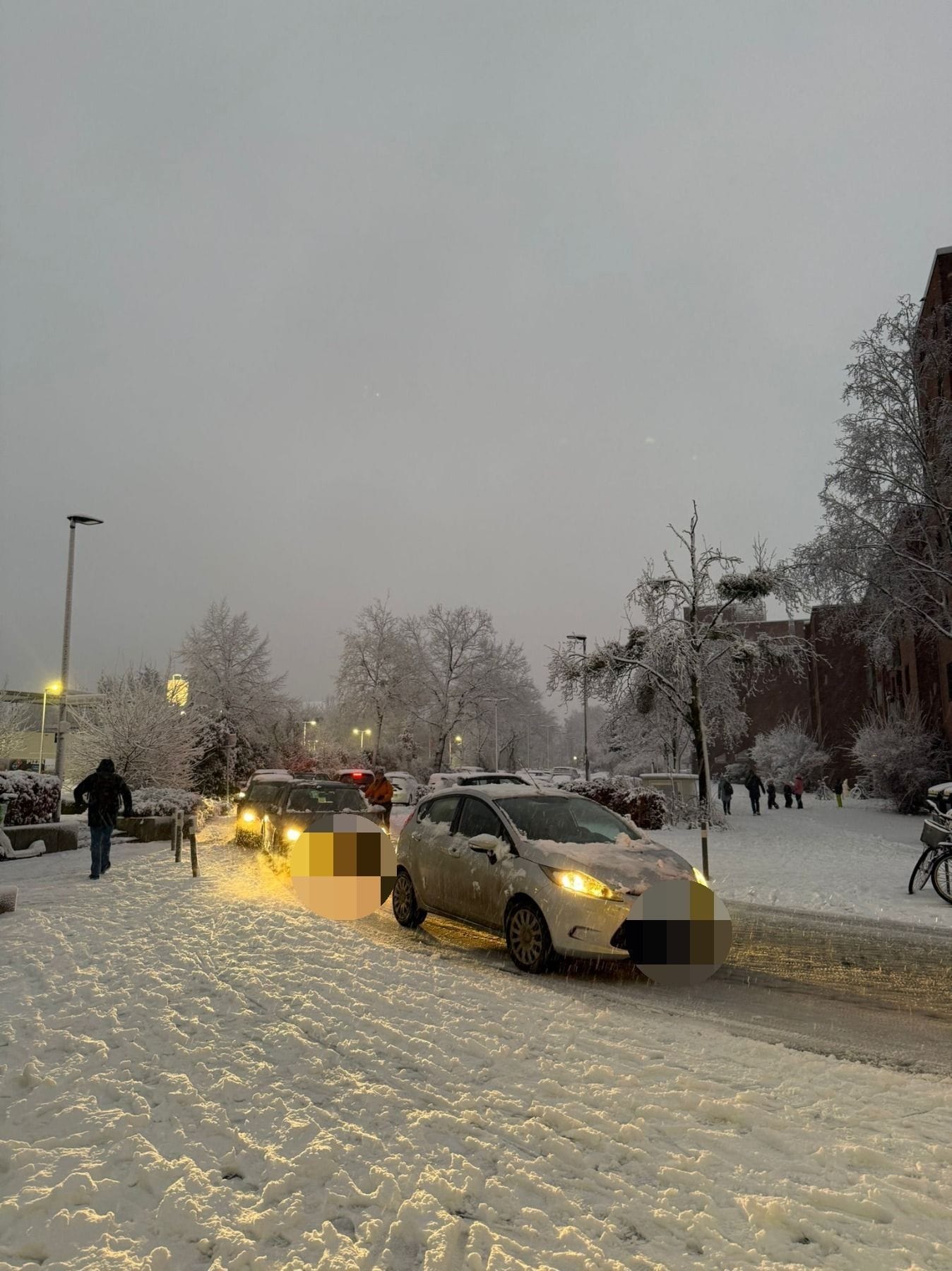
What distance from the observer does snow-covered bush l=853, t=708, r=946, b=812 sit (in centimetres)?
2692

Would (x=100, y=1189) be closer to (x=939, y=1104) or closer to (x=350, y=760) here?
(x=939, y=1104)

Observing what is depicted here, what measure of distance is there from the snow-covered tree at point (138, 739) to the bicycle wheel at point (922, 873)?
19.2 metres

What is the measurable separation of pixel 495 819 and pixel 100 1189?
5054 mm

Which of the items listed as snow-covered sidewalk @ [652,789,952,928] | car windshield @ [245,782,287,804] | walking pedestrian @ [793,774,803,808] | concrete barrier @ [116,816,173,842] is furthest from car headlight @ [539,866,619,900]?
walking pedestrian @ [793,774,803,808]

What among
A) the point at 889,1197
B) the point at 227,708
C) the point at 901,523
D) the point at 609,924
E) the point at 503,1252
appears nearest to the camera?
the point at 503,1252

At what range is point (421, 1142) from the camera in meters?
3.86

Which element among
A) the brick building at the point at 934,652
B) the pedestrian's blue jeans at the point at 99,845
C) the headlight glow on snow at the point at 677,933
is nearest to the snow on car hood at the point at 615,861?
the headlight glow on snow at the point at 677,933

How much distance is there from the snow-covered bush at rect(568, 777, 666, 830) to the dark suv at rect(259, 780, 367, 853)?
8.85 m

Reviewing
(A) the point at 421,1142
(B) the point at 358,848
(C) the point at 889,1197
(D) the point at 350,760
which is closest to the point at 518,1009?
(A) the point at 421,1142

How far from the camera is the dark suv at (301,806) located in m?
13.8

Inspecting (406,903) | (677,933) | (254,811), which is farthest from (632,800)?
(677,933)

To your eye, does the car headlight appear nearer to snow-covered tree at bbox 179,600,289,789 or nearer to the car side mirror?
the car side mirror

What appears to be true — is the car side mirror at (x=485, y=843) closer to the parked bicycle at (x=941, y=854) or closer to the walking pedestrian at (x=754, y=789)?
the parked bicycle at (x=941, y=854)

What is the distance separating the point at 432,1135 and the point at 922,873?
35.7 feet
